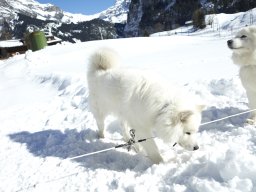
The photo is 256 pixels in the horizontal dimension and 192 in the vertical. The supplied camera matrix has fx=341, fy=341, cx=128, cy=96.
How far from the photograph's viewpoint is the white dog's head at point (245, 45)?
5988 mm

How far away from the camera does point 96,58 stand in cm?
638

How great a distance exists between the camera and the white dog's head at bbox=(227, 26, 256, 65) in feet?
19.6

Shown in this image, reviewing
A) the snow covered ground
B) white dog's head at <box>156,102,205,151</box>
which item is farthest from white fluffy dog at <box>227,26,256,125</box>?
white dog's head at <box>156,102,205,151</box>

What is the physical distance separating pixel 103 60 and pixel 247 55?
8.47ft

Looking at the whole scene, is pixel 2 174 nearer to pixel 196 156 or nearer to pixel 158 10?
pixel 196 156

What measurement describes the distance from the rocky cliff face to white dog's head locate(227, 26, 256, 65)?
89944 mm

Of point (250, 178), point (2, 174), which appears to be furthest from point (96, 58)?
point (250, 178)

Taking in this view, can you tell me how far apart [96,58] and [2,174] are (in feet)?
8.64

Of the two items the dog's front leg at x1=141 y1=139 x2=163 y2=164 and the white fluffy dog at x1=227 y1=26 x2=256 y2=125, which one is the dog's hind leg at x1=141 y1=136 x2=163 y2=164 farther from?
the white fluffy dog at x1=227 y1=26 x2=256 y2=125

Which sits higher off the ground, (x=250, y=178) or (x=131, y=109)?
(x=131, y=109)

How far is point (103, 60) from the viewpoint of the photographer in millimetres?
6250

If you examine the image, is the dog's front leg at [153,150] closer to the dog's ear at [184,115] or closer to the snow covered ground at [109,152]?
the snow covered ground at [109,152]

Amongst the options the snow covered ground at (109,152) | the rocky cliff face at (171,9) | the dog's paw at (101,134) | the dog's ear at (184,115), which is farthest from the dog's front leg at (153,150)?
the rocky cliff face at (171,9)

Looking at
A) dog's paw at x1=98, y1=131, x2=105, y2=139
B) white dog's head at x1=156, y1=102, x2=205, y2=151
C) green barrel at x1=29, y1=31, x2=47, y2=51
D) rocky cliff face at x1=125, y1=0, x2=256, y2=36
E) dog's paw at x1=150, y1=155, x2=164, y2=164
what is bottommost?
rocky cliff face at x1=125, y1=0, x2=256, y2=36
